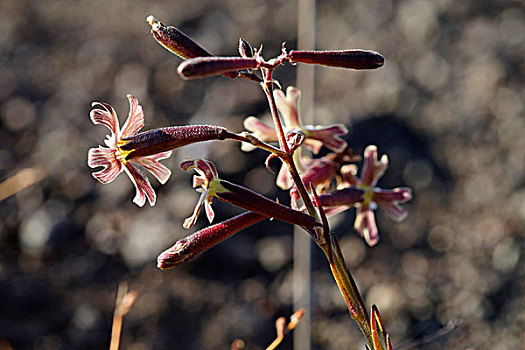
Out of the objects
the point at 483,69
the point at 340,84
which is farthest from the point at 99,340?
the point at 483,69

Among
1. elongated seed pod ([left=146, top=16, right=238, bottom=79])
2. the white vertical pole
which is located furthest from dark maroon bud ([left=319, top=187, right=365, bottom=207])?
the white vertical pole

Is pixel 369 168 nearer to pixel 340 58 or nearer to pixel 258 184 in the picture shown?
pixel 340 58

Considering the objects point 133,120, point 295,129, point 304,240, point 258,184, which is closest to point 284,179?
point 295,129

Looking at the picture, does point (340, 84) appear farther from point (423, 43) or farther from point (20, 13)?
point (20, 13)

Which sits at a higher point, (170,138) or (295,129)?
(295,129)

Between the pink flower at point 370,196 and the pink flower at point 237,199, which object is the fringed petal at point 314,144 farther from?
the pink flower at point 237,199

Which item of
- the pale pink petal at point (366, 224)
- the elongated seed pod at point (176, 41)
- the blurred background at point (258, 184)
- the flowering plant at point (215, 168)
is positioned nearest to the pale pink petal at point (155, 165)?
the flowering plant at point (215, 168)
